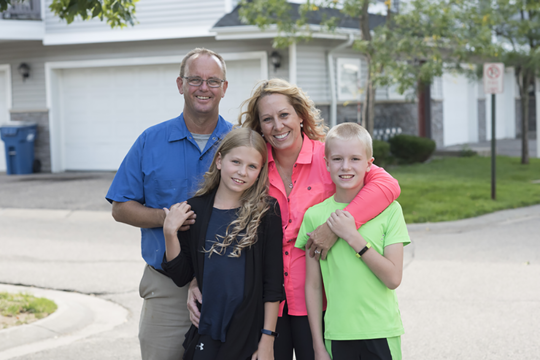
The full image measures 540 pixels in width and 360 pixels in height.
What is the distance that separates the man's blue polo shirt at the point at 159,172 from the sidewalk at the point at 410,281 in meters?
1.93

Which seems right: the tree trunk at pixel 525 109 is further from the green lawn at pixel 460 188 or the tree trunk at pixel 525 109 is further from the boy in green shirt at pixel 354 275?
the boy in green shirt at pixel 354 275

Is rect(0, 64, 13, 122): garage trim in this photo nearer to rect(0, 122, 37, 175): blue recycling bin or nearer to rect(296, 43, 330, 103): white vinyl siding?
rect(0, 122, 37, 175): blue recycling bin

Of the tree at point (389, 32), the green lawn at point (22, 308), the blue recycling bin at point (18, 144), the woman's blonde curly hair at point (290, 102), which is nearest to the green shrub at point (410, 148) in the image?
the tree at point (389, 32)

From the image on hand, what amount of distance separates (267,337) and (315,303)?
0.26 meters

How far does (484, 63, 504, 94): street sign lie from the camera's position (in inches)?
414

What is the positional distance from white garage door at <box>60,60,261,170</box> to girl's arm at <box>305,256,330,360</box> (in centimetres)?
1234

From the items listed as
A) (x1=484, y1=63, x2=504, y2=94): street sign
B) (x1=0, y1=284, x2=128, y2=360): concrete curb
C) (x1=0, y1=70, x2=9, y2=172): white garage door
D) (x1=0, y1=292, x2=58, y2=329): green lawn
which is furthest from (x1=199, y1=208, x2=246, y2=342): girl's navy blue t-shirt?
(x1=0, y1=70, x2=9, y2=172): white garage door

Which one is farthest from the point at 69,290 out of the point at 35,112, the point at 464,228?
the point at 35,112

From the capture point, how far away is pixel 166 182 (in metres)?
2.92

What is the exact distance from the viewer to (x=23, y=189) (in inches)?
505

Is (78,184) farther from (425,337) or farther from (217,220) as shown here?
(217,220)

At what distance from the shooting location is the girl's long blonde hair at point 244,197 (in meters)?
2.59

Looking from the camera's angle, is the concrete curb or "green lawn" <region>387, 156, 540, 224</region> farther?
"green lawn" <region>387, 156, 540, 224</region>

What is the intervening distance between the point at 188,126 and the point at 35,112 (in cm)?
1450
